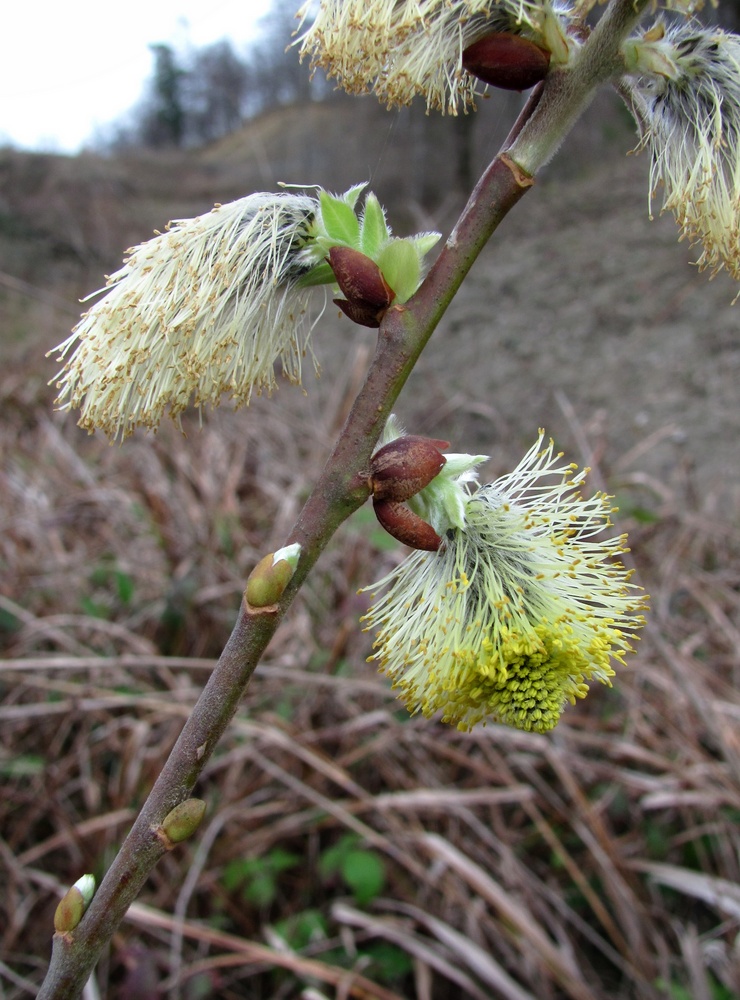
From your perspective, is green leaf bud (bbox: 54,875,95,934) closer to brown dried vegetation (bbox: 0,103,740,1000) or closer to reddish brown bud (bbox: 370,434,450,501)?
reddish brown bud (bbox: 370,434,450,501)

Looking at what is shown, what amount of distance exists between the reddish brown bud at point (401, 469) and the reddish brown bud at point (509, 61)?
31 centimetres

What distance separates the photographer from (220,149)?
19.0m

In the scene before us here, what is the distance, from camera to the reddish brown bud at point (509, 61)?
0.65 metres

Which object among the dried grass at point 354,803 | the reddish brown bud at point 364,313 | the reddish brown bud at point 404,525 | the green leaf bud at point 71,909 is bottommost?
the dried grass at point 354,803

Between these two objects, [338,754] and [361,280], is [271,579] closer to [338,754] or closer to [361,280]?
[361,280]

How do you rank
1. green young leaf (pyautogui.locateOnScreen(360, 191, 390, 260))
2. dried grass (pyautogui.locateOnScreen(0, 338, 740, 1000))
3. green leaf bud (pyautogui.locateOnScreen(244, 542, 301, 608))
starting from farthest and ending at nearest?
dried grass (pyautogui.locateOnScreen(0, 338, 740, 1000))
green young leaf (pyautogui.locateOnScreen(360, 191, 390, 260))
green leaf bud (pyautogui.locateOnScreen(244, 542, 301, 608))

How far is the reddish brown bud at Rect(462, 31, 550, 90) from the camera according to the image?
651 mm

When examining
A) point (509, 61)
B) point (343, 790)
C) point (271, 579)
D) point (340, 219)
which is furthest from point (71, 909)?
point (343, 790)

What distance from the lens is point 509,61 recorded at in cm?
66

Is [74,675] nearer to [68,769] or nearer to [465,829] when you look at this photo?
[68,769]

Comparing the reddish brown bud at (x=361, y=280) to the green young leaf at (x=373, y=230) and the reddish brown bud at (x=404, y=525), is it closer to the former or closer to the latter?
the green young leaf at (x=373, y=230)

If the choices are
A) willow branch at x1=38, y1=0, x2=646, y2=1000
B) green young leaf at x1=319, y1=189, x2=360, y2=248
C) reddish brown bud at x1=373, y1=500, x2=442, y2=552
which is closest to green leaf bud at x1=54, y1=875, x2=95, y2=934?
willow branch at x1=38, y1=0, x2=646, y2=1000

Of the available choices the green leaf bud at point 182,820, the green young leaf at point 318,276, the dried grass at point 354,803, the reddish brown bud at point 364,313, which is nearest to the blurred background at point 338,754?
the dried grass at point 354,803

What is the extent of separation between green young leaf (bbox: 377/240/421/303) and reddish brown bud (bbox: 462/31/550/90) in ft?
0.52
